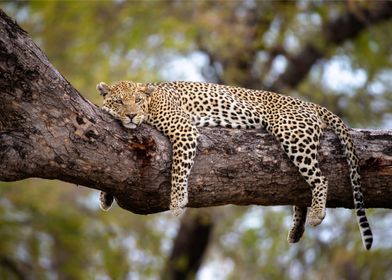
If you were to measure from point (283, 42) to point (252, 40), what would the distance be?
90 cm

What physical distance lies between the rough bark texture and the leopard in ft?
0.45

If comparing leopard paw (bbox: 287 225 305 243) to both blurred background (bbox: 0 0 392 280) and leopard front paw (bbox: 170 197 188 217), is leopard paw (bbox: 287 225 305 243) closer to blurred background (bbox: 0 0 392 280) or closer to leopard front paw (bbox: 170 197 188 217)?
leopard front paw (bbox: 170 197 188 217)

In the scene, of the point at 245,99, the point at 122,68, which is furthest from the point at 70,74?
the point at 245,99

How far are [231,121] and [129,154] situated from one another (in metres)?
1.79

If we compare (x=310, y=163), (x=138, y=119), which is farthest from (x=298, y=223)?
(x=138, y=119)

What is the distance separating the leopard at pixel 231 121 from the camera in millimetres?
8484

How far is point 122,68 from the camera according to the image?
2150 cm

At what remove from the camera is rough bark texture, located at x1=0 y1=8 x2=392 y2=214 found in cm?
750

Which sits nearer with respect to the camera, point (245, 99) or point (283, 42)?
point (245, 99)

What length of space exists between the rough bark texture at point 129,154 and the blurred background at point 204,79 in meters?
9.45

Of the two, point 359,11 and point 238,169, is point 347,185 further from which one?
point 359,11

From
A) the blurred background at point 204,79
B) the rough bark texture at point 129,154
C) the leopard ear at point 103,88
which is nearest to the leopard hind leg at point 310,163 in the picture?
the rough bark texture at point 129,154

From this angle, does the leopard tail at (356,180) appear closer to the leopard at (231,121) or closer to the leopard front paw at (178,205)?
the leopard at (231,121)

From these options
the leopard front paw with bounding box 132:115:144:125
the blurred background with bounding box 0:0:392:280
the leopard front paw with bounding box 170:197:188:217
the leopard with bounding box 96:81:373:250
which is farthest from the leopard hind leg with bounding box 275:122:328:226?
the blurred background with bounding box 0:0:392:280
